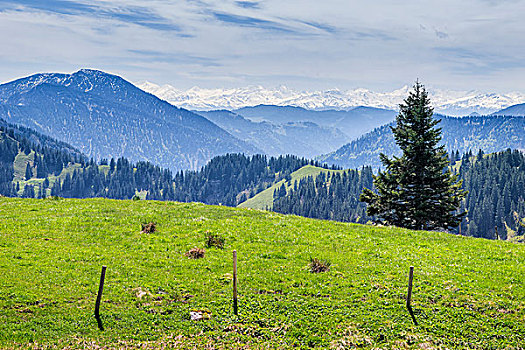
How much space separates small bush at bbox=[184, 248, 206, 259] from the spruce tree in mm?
29461

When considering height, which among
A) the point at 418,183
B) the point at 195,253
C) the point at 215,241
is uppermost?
the point at 418,183

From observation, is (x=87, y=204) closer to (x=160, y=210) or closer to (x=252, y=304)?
(x=160, y=210)

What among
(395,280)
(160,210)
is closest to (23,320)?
(395,280)

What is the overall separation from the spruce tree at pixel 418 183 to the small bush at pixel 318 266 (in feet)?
87.0

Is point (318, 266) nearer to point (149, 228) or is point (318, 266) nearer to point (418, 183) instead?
point (149, 228)

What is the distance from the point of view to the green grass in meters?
17.6

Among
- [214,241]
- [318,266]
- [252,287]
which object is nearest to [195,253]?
[214,241]

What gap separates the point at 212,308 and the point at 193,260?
21.6 ft

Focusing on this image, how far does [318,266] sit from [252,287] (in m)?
4.71

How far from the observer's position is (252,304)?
20.7 metres

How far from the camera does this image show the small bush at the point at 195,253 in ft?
87.9

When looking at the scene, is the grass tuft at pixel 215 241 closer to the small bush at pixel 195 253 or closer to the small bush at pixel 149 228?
the small bush at pixel 195 253

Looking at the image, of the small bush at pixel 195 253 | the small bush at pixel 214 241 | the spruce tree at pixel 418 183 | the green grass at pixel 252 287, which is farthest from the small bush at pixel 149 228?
the spruce tree at pixel 418 183

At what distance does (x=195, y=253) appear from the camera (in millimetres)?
26969
